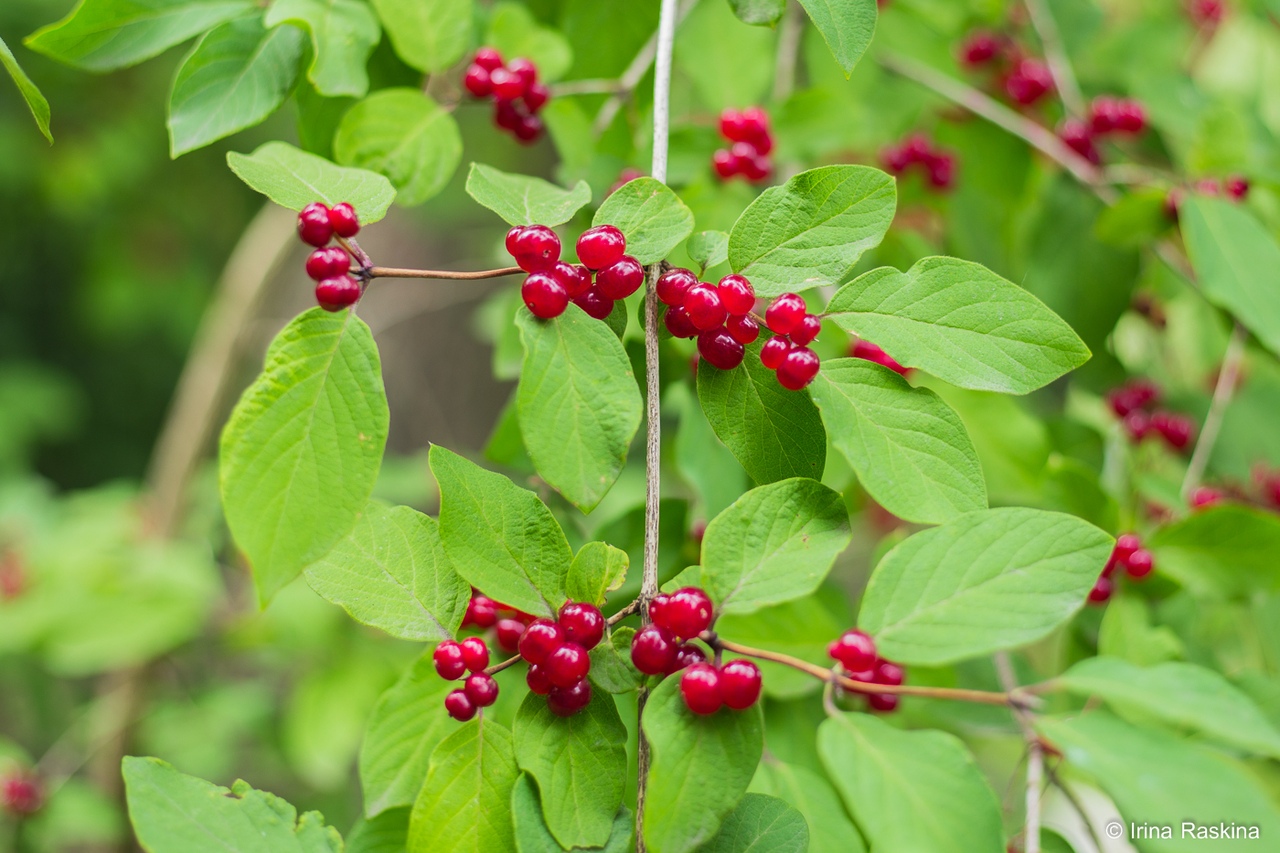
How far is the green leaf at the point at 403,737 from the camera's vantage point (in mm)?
657

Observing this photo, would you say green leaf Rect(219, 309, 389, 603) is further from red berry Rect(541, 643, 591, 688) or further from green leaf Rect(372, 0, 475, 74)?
green leaf Rect(372, 0, 475, 74)

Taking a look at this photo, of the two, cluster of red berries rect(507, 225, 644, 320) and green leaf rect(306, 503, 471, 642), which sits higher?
cluster of red berries rect(507, 225, 644, 320)

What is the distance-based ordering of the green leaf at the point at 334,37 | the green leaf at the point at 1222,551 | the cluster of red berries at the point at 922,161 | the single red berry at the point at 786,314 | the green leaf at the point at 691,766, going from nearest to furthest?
1. the green leaf at the point at 691,766
2. the single red berry at the point at 786,314
3. the green leaf at the point at 334,37
4. the green leaf at the point at 1222,551
5. the cluster of red berries at the point at 922,161

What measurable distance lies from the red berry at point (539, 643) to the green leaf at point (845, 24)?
418mm

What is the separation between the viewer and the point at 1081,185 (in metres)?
1.20

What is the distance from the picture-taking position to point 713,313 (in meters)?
0.60

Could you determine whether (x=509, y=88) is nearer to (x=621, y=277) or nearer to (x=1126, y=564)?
(x=621, y=277)

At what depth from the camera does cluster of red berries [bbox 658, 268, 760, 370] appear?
1.98 feet

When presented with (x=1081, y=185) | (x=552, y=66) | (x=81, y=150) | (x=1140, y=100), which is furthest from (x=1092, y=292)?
(x=81, y=150)

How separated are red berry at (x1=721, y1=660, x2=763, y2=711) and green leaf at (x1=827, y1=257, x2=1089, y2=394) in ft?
0.71

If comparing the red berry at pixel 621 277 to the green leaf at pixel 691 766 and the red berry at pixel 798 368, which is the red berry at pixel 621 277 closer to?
the red berry at pixel 798 368

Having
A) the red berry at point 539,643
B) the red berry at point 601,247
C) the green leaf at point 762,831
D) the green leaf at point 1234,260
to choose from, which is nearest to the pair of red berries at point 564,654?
the red berry at point 539,643

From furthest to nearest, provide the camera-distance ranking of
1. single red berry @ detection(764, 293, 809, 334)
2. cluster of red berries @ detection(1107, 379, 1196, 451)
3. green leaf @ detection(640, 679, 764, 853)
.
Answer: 1. cluster of red berries @ detection(1107, 379, 1196, 451)
2. single red berry @ detection(764, 293, 809, 334)
3. green leaf @ detection(640, 679, 764, 853)

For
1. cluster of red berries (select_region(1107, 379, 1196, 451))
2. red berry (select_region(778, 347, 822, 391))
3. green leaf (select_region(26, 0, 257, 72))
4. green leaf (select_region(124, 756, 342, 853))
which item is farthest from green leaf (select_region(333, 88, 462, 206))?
cluster of red berries (select_region(1107, 379, 1196, 451))
